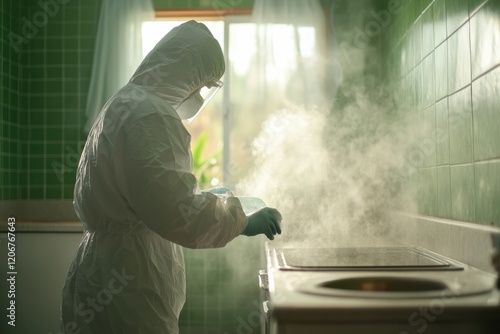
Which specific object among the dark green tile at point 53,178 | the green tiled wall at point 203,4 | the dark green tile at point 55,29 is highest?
the green tiled wall at point 203,4

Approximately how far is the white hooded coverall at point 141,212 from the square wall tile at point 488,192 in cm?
72

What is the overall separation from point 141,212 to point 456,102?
3.69ft

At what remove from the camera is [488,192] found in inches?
63.2

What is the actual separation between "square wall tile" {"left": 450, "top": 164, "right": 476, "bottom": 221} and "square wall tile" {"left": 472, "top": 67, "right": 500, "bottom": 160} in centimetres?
10

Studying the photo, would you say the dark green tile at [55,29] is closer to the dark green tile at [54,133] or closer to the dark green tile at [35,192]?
the dark green tile at [54,133]

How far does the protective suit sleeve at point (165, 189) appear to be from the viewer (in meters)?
1.48

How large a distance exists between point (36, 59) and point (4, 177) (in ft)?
2.84

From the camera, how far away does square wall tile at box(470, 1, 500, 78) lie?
1.49 meters

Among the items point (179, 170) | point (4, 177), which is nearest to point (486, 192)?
point (179, 170)

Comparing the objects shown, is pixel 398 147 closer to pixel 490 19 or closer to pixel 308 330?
pixel 490 19

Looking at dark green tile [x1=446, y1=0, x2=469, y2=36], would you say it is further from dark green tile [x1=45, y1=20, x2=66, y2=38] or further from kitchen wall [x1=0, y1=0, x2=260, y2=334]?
dark green tile [x1=45, y1=20, x2=66, y2=38]

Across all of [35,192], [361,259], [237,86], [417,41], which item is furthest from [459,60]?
[35,192]

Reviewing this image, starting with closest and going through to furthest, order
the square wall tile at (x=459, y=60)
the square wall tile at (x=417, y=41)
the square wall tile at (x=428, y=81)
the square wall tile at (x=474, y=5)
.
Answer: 1. the square wall tile at (x=474, y=5)
2. the square wall tile at (x=459, y=60)
3. the square wall tile at (x=428, y=81)
4. the square wall tile at (x=417, y=41)

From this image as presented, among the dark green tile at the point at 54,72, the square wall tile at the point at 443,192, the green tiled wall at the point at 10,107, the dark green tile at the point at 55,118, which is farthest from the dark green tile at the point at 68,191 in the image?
the square wall tile at the point at 443,192
